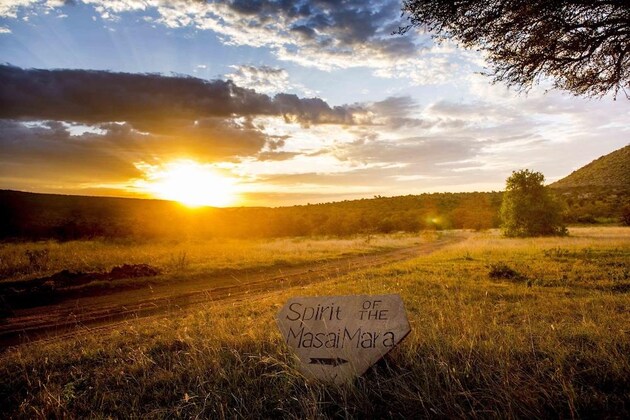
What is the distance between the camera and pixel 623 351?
3857 millimetres

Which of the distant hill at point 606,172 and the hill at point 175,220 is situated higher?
the distant hill at point 606,172

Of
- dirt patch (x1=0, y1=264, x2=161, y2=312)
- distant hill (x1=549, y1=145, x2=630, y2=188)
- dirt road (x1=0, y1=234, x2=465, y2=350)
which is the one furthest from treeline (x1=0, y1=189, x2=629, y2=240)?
dirt road (x1=0, y1=234, x2=465, y2=350)

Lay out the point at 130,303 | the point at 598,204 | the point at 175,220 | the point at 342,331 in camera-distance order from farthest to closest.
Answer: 1. the point at 175,220
2. the point at 598,204
3. the point at 130,303
4. the point at 342,331

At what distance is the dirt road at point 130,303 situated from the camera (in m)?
8.07

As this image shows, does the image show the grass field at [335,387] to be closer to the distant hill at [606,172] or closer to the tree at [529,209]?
the tree at [529,209]

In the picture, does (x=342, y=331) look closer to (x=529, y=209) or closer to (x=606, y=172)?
(x=529, y=209)

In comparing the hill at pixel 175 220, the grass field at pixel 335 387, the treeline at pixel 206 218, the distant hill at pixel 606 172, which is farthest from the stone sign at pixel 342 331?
the distant hill at pixel 606 172

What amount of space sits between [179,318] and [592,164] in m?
133

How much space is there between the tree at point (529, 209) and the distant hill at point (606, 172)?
62047mm

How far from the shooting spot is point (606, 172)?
3708 inches

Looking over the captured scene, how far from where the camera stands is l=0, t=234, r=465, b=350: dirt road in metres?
8.07

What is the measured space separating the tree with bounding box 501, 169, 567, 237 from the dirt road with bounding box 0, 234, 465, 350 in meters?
24.8

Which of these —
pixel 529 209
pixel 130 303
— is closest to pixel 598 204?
pixel 529 209

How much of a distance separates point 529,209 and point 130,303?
33.4 m
